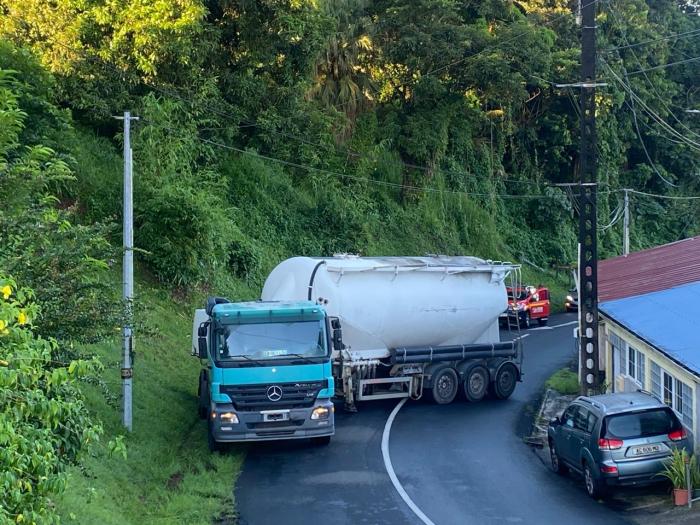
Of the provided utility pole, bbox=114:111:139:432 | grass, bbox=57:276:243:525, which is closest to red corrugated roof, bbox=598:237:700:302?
grass, bbox=57:276:243:525

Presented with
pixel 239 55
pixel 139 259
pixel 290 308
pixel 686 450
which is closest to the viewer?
pixel 686 450

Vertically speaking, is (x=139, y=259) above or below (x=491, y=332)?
above

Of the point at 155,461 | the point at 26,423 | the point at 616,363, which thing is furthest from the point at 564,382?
the point at 26,423

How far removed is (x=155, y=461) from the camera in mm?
15852

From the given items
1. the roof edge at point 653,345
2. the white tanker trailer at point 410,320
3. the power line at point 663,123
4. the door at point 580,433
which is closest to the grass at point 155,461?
the white tanker trailer at point 410,320

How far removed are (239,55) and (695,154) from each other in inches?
1549

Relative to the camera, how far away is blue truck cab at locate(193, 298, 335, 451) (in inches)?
637

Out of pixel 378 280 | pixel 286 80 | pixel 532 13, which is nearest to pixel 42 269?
pixel 378 280

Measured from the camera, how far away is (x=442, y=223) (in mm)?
45625

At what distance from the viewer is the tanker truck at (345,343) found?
16234 millimetres

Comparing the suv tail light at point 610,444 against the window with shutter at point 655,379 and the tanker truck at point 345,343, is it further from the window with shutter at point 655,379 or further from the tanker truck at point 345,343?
the tanker truck at point 345,343

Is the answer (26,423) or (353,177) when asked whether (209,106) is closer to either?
(353,177)

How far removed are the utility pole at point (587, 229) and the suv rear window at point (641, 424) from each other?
464cm

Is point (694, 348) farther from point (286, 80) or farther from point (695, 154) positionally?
point (695, 154)
